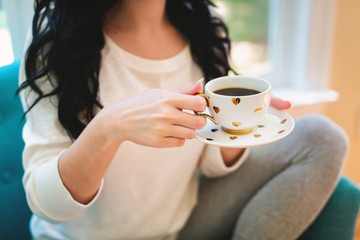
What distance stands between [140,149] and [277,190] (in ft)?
1.30

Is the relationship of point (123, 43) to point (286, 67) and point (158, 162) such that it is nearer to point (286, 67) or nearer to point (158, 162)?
point (158, 162)

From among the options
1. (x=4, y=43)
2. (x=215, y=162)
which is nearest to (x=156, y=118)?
(x=215, y=162)

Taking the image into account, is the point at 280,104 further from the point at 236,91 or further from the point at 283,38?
the point at 283,38

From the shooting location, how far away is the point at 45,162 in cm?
84

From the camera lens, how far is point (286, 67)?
5.66 feet

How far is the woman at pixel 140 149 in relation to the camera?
0.78 m

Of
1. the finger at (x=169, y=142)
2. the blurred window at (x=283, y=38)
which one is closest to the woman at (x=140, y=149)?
the finger at (x=169, y=142)

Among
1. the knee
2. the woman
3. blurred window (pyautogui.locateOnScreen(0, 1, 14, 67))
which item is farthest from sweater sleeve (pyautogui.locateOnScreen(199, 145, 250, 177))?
blurred window (pyautogui.locateOnScreen(0, 1, 14, 67))

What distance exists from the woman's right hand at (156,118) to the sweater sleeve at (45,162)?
211 millimetres

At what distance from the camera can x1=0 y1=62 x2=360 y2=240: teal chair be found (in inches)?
39.0

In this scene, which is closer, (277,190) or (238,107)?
(238,107)

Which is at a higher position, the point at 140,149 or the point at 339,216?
the point at 140,149

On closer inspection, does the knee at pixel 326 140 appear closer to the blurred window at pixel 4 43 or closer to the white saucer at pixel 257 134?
the white saucer at pixel 257 134

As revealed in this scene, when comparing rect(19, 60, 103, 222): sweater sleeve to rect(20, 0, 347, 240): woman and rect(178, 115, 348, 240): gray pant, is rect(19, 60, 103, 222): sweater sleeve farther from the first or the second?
rect(178, 115, 348, 240): gray pant
